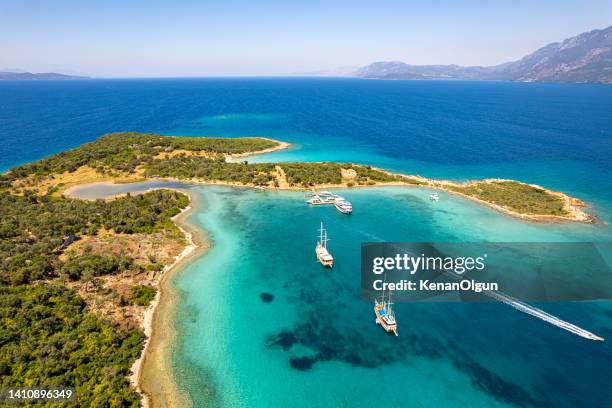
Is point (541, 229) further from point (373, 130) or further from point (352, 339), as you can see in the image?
point (373, 130)

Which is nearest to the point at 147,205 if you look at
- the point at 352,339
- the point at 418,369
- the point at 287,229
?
the point at 287,229

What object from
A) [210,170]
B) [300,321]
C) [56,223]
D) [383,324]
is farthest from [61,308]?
[210,170]

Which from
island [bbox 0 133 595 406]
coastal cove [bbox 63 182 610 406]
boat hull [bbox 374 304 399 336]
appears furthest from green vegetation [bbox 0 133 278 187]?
boat hull [bbox 374 304 399 336]

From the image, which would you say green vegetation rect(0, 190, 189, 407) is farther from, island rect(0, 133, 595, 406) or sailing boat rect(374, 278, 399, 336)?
sailing boat rect(374, 278, 399, 336)

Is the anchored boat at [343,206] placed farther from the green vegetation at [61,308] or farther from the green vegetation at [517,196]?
the green vegetation at [61,308]

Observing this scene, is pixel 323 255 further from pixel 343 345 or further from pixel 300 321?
pixel 343 345

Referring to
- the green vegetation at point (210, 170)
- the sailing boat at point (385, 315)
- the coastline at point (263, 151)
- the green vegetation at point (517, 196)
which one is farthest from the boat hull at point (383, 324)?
the coastline at point (263, 151)
